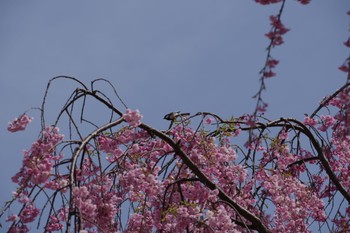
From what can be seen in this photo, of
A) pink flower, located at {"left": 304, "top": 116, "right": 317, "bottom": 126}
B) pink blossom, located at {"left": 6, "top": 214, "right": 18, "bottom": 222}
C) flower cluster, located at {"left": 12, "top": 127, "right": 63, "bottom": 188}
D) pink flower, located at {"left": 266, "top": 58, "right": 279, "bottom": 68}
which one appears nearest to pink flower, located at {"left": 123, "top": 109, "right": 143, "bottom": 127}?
flower cluster, located at {"left": 12, "top": 127, "right": 63, "bottom": 188}

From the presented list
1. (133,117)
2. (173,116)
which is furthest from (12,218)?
(173,116)

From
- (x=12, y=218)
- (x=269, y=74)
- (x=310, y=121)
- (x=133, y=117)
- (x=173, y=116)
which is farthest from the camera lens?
(x=310, y=121)

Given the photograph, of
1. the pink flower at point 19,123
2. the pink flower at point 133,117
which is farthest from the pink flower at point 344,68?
the pink flower at point 19,123

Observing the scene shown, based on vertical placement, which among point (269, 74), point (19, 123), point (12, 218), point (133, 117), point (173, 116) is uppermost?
point (173, 116)

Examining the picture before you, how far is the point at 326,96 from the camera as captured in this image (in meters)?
6.38

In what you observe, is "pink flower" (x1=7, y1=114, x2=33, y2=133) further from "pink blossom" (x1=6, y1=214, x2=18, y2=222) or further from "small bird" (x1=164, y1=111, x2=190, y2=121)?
"small bird" (x1=164, y1=111, x2=190, y2=121)

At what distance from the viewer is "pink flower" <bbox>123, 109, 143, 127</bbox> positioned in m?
4.36

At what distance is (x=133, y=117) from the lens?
14.4ft

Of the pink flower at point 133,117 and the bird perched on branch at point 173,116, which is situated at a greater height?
the bird perched on branch at point 173,116

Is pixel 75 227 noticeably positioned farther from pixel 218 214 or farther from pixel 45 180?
pixel 218 214

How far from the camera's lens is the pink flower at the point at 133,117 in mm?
4365

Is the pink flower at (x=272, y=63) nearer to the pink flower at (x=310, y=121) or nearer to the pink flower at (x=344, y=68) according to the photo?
the pink flower at (x=344, y=68)

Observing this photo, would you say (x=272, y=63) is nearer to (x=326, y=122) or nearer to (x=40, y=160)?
(x=40, y=160)

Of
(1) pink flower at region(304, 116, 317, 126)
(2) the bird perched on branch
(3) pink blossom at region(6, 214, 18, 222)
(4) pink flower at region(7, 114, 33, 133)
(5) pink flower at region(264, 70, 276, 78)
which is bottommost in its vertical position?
(3) pink blossom at region(6, 214, 18, 222)
